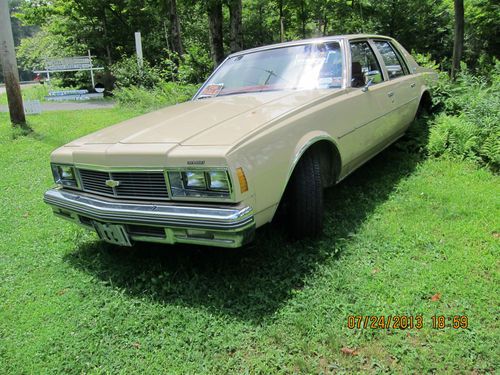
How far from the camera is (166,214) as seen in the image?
259 cm

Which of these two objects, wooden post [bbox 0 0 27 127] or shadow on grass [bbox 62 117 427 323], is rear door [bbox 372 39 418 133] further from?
wooden post [bbox 0 0 27 127]

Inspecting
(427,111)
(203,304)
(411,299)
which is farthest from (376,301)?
(427,111)

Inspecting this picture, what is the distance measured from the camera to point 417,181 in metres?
4.39

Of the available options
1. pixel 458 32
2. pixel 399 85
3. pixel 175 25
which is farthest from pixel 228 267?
pixel 175 25

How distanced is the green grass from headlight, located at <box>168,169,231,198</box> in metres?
0.69

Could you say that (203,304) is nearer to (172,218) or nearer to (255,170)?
(172,218)

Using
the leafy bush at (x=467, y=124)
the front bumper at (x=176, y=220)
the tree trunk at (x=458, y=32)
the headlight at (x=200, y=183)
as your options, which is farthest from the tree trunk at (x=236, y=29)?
the headlight at (x=200, y=183)

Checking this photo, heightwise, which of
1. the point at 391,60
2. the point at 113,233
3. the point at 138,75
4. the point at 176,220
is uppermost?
the point at 138,75

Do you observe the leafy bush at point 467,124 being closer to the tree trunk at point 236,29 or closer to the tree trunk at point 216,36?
the tree trunk at point 236,29

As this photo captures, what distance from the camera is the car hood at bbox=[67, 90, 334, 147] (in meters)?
2.73

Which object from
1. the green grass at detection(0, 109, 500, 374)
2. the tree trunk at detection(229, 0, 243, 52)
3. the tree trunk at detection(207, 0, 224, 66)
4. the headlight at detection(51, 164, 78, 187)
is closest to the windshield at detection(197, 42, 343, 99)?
Answer: the green grass at detection(0, 109, 500, 374)

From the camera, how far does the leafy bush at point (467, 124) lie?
15.3 ft

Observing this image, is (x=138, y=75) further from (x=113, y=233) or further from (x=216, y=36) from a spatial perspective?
(x=113, y=233)

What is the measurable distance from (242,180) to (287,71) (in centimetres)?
181
